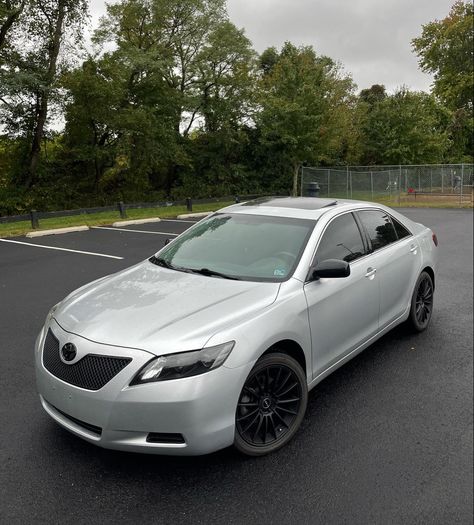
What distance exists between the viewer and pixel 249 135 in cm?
2766

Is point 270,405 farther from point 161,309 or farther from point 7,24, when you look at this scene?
point 7,24

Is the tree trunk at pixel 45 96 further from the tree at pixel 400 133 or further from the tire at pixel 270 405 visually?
the tree at pixel 400 133

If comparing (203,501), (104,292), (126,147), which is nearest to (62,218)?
(126,147)

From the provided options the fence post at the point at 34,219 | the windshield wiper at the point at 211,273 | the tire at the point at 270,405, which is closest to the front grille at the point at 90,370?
the tire at the point at 270,405

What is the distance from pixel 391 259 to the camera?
4230 mm

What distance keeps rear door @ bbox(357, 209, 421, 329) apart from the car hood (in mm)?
1406

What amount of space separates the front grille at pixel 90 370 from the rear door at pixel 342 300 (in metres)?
1.37

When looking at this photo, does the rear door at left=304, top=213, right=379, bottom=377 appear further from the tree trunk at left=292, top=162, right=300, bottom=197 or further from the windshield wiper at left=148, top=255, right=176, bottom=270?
the tree trunk at left=292, top=162, right=300, bottom=197

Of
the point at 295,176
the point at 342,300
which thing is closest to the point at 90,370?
the point at 342,300

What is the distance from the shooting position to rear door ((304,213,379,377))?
324 centimetres

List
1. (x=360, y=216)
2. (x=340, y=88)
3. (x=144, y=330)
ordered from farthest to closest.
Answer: (x=340, y=88)
(x=360, y=216)
(x=144, y=330)

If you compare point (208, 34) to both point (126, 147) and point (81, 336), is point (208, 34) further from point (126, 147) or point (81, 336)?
point (81, 336)

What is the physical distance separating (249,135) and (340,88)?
7.41m

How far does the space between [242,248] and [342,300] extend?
0.91 metres
